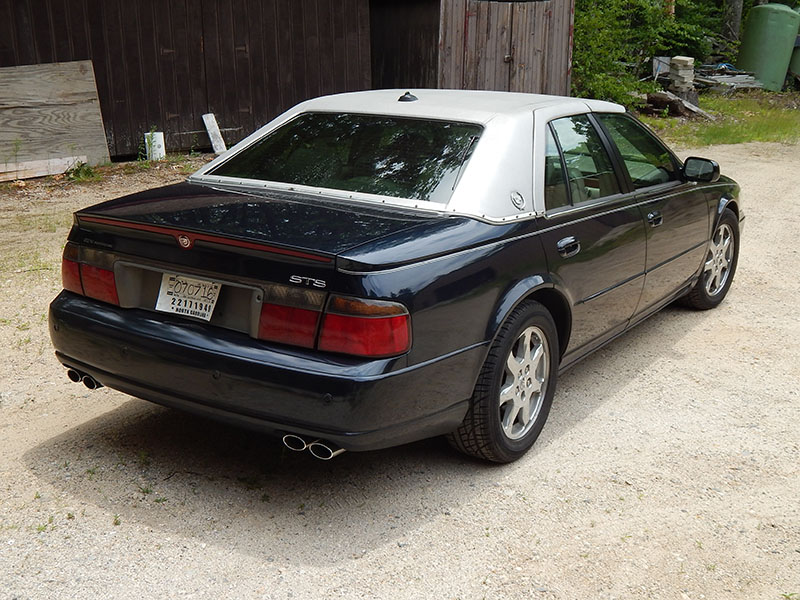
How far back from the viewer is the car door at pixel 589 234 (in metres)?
4.18

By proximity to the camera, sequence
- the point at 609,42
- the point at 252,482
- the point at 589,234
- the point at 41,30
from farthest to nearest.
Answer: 1. the point at 609,42
2. the point at 41,30
3. the point at 589,234
4. the point at 252,482

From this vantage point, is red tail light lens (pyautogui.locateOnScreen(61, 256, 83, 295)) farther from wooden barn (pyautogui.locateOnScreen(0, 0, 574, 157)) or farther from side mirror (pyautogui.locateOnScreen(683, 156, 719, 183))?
wooden barn (pyautogui.locateOnScreen(0, 0, 574, 157))

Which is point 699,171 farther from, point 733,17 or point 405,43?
point 733,17

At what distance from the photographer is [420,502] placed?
12.0 feet

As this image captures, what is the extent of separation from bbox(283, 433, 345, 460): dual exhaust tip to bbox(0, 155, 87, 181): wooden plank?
798 centimetres

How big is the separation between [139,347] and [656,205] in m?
2.99

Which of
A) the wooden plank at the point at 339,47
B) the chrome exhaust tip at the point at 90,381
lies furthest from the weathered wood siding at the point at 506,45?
the chrome exhaust tip at the point at 90,381

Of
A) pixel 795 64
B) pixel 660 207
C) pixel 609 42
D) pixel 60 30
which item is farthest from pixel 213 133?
pixel 795 64

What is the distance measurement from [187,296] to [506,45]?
11919mm

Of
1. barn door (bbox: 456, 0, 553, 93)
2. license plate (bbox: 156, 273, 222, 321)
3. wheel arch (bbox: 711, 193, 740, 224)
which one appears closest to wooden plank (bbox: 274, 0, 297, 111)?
barn door (bbox: 456, 0, 553, 93)

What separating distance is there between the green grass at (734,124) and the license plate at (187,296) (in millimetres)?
12711

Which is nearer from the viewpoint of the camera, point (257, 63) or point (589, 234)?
point (589, 234)

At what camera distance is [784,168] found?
13172mm

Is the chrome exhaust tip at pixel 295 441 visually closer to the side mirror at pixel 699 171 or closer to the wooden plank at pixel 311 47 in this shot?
the side mirror at pixel 699 171
